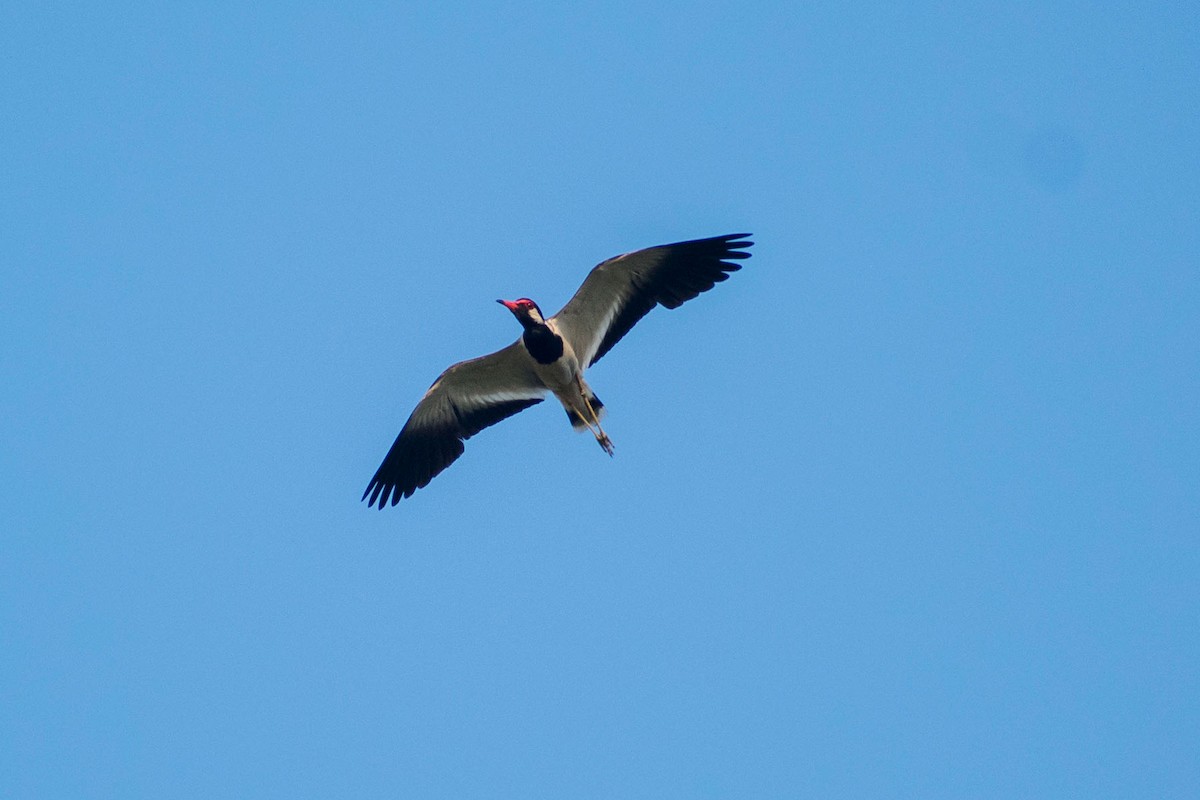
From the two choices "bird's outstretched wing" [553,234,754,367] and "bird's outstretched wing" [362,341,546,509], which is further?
"bird's outstretched wing" [362,341,546,509]

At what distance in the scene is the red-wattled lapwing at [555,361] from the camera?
14.5m

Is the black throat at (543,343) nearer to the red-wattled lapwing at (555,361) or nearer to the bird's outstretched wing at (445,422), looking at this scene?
the red-wattled lapwing at (555,361)

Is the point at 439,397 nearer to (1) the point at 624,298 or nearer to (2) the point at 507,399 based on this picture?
(2) the point at 507,399

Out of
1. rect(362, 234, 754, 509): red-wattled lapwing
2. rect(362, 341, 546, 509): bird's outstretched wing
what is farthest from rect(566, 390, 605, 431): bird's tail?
A: rect(362, 341, 546, 509): bird's outstretched wing

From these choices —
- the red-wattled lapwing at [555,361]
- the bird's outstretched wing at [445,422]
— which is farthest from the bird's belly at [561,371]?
the bird's outstretched wing at [445,422]

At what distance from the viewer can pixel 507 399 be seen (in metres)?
15.6

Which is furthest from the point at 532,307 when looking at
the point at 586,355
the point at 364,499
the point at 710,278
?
the point at 364,499

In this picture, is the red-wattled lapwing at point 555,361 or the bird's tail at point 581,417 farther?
the bird's tail at point 581,417

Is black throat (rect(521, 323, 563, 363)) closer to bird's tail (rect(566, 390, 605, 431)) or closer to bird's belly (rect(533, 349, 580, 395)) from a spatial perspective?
bird's belly (rect(533, 349, 580, 395))

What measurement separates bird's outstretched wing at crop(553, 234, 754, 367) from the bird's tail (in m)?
0.38

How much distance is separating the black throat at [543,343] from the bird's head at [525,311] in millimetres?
47

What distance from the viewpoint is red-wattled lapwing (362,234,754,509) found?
14.5 metres

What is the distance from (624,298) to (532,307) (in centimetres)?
101

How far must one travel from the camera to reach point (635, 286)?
14766mm
